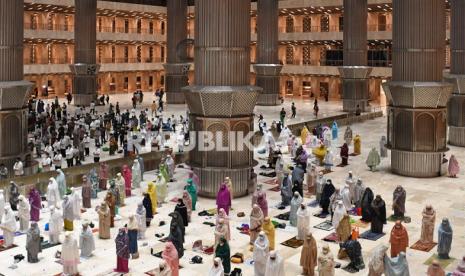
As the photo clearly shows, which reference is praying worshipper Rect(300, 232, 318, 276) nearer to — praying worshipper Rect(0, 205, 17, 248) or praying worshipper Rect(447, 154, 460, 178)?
praying worshipper Rect(0, 205, 17, 248)

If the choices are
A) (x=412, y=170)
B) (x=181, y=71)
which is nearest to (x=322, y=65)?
(x=181, y=71)

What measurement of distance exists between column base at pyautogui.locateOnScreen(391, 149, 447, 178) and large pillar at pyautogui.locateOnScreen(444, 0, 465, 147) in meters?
7.83

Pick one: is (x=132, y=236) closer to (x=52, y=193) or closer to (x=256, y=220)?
(x=256, y=220)

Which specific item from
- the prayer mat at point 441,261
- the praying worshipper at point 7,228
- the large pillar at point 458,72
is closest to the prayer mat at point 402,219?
the prayer mat at point 441,261

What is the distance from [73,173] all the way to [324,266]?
36.4 ft

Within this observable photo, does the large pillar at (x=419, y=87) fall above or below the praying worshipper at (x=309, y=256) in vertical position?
above

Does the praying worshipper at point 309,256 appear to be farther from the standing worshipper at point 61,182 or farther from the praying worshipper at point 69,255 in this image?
the standing worshipper at point 61,182

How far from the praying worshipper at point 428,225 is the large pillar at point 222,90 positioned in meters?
6.67

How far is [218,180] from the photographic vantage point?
18609 mm

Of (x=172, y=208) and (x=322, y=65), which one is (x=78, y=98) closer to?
(x=322, y=65)

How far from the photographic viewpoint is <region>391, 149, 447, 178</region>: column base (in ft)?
70.6

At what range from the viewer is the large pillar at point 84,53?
1670 inches

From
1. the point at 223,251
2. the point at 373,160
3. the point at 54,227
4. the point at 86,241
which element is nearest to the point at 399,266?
the point at 223,251

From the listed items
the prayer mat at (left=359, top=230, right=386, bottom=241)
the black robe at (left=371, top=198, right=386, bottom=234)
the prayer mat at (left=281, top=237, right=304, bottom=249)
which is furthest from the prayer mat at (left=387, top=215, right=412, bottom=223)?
the prayer mat at (left=281, top=237, right=304, bottom=249)
